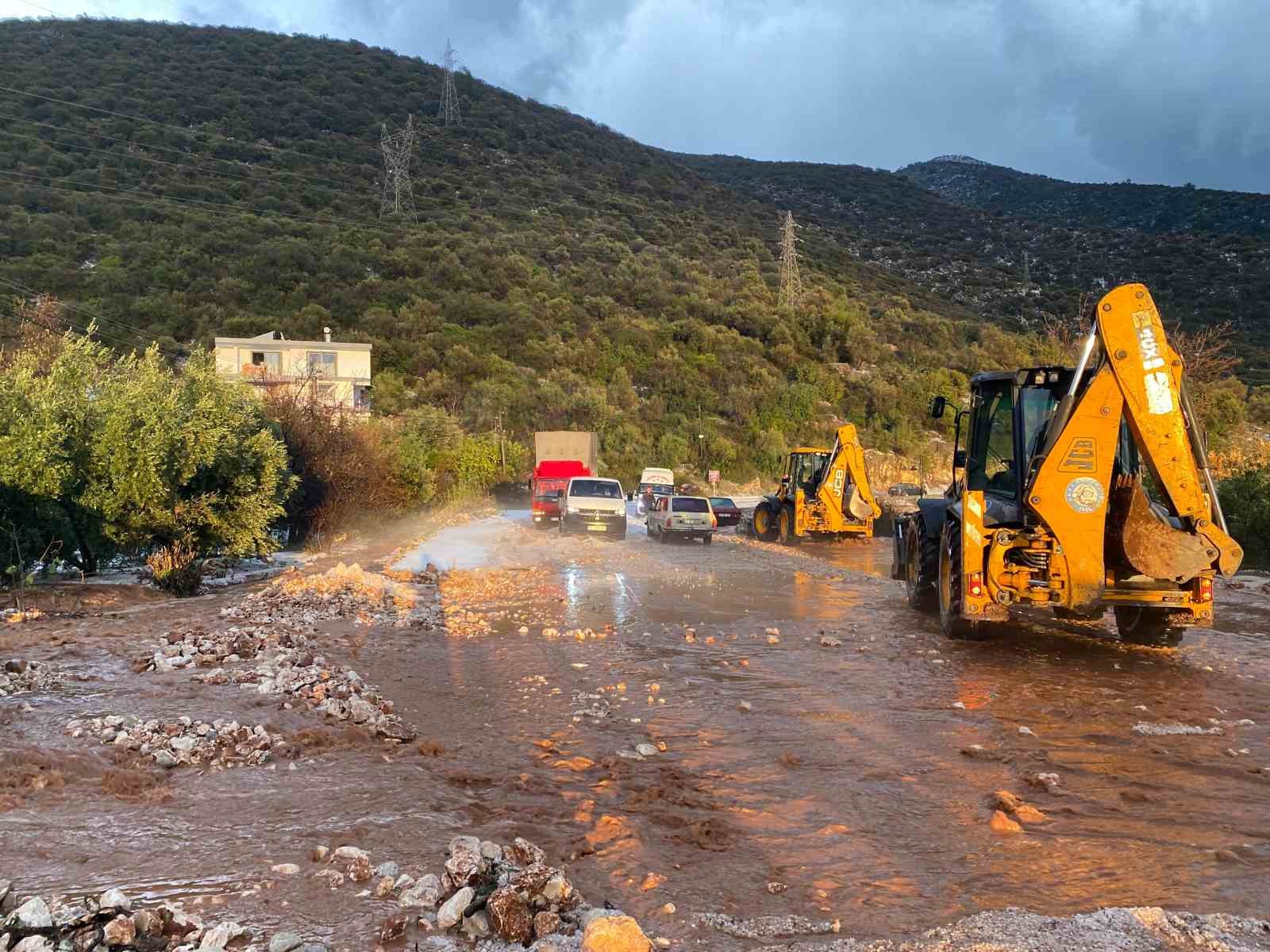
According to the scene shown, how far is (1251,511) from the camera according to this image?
59.2 ft

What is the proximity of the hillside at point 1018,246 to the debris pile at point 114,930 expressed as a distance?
1751 inches

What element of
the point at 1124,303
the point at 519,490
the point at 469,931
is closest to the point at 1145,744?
the point at 1124,303

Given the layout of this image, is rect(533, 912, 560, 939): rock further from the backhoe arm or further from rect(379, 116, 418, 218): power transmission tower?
rect(379, 116, 418, 218): power transmission tower

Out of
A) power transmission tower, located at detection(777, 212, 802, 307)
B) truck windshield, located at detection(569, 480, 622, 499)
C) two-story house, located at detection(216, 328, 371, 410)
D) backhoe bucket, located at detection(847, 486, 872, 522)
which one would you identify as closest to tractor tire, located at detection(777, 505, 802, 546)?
backhoe bucket, located at detection(847, 486, 872, 522)

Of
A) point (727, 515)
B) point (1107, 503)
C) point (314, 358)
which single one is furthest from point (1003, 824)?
point (314, 358)

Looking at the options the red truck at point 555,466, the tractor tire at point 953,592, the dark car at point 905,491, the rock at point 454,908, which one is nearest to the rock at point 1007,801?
the rock at point 454,908

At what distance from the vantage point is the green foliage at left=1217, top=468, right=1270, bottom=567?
17906 mm

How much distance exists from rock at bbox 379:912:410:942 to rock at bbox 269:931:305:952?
0.33 meters

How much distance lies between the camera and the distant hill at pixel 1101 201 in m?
87.9

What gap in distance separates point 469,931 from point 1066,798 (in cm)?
387

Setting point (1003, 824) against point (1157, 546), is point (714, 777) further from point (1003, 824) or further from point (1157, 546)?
point (1157, 546)

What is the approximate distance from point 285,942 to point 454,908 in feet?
2.32

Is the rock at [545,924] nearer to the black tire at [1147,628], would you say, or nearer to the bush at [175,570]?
the black tire at [1147,628]

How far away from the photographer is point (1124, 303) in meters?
9.09
